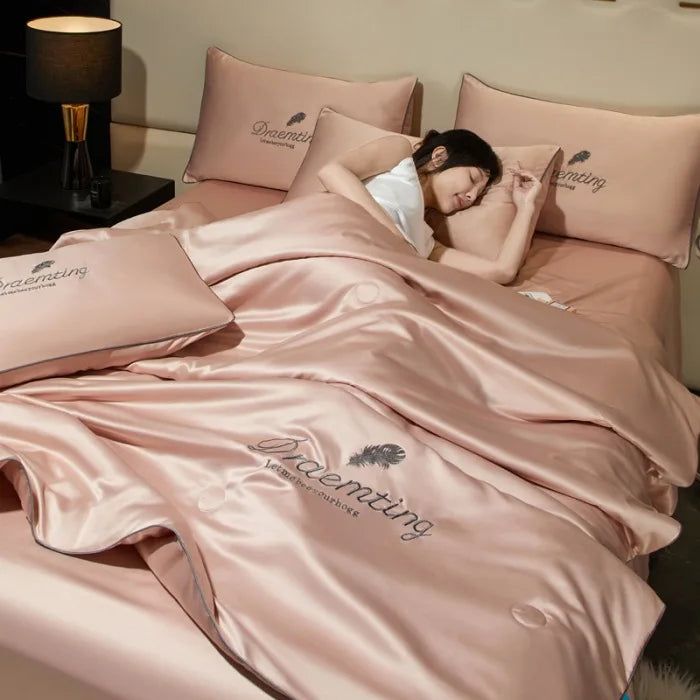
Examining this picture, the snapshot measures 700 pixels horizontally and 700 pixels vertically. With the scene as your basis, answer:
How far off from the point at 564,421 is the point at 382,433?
1.23ft

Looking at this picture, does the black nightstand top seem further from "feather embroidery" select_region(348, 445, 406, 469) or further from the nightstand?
"feather embroidery" select_region(348, 445, 406, 469)

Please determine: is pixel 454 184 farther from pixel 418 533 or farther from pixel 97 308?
pixel 418 533

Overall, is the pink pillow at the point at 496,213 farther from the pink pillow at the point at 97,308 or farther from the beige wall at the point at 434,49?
the pink pillow at the point at 97,308

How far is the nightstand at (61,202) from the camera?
2570mm

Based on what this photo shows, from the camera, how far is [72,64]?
2.42 metres

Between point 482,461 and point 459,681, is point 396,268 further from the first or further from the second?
point 459,681

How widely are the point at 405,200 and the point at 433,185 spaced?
0.46 feet

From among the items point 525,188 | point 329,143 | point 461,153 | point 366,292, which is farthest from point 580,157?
point 366,292

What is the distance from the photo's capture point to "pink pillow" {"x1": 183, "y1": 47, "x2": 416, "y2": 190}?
8.13ft

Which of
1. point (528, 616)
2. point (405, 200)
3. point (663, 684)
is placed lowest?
point (663, 684)

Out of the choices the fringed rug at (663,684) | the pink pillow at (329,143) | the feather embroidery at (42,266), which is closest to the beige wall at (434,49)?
the pink pillow at (329,143)

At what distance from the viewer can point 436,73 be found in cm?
251

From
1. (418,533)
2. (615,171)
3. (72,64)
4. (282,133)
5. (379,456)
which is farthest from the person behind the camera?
(282,133)

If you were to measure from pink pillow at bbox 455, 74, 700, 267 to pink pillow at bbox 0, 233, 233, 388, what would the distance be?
1158mm
